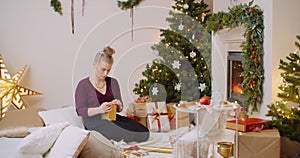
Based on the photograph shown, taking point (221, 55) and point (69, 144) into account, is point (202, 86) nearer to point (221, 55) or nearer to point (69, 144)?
point (221, 55)

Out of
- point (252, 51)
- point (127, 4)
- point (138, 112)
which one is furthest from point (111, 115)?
point (252, 51)

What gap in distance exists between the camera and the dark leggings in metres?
3.49

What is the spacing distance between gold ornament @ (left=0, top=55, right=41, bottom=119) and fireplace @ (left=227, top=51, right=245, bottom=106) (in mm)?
2186

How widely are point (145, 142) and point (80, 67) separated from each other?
1.00 meters

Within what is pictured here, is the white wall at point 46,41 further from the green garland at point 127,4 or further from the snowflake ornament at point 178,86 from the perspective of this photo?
the snowflake ornament at point 178,86

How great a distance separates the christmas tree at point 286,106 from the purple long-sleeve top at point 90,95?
1446 mm

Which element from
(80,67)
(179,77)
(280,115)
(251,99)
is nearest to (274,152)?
(280,115)

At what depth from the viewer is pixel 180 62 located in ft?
12.0

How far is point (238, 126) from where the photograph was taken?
2.95 meters

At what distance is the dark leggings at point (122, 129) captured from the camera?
3492 mm

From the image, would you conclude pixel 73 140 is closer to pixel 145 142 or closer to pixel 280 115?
pixel 145 142

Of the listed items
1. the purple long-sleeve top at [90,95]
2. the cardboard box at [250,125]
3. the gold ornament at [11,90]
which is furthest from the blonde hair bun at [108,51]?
the cardboard box at [250,125]

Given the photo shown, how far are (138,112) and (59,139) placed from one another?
1.17m

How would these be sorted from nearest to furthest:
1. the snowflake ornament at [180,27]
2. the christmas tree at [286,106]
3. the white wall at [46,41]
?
the christmas tree at [286,106] → the snowflake ornament at [180,27] → the white wall at [46,41]
